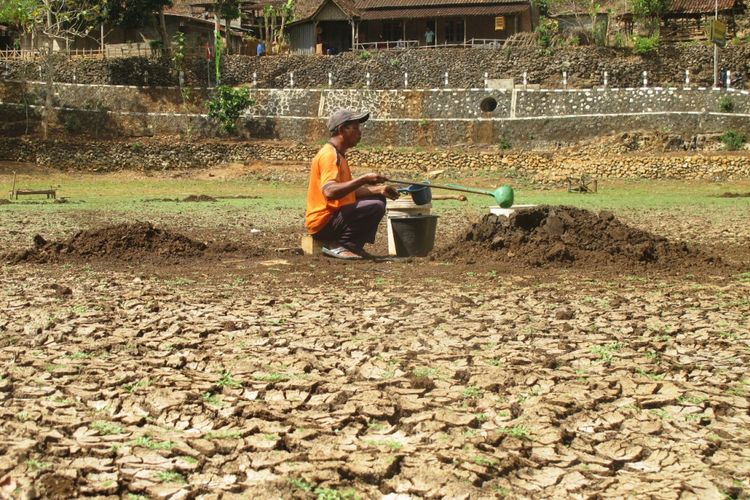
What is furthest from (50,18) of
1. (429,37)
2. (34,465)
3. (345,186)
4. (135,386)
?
(34,465)

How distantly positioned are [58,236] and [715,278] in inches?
339

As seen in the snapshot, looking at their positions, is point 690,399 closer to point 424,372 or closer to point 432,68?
point 424,372

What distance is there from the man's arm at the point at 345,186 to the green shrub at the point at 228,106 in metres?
31.3

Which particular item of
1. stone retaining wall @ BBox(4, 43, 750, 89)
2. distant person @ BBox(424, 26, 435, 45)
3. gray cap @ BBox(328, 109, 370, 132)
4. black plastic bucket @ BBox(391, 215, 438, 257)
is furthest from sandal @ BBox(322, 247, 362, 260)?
distant person @ BBox(424, 26, 435, 45)

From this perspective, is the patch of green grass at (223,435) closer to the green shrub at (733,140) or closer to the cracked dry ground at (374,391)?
the cracked dry ground at (374,391)

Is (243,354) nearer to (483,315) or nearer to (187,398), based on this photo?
(187,398)

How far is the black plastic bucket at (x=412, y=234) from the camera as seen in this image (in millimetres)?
9789

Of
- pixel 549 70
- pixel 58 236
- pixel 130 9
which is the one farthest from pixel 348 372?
pixel 130 9

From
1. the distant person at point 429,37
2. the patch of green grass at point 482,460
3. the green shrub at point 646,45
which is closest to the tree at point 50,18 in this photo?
the distant person at point 429,37

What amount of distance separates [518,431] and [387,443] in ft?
1.93

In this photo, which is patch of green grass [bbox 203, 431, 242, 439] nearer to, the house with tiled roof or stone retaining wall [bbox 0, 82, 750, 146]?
stone retaining wall [bbox 0, 82, 750, 146]

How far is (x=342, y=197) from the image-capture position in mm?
9180

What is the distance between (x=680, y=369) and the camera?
5207 mm

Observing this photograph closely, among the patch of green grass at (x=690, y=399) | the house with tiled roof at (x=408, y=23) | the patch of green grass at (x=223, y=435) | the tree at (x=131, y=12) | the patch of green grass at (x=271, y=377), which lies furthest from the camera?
the house with tiled roof at (x=408, y=23)
